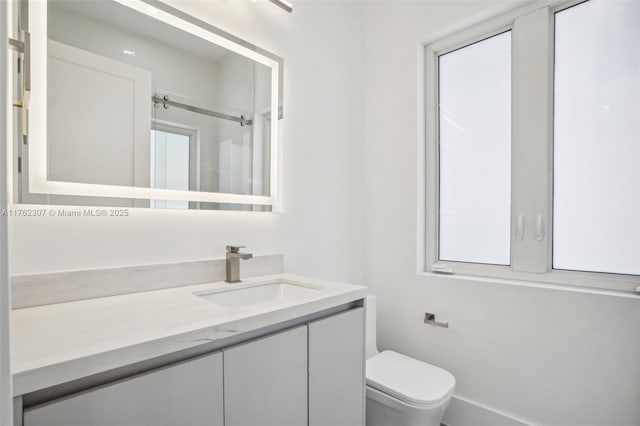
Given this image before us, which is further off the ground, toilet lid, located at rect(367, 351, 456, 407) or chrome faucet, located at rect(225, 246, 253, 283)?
chrome faucet, located at rect(225, 246, 253, 283)

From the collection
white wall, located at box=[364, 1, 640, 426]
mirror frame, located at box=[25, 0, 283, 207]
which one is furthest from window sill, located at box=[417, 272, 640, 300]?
mirror frame, located at box=[25, 0, 283, 207]

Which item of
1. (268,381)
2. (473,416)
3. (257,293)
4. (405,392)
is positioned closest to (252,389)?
(268,381)

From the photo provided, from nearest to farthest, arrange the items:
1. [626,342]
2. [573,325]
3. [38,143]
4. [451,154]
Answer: [38,143], [626,342], [573,325], [451,154]

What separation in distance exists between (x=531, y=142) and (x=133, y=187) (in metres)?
1.75

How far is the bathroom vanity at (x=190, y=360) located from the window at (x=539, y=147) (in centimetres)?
94

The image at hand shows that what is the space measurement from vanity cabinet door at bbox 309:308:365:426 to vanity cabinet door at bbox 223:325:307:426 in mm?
50

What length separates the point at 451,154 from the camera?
1.89m

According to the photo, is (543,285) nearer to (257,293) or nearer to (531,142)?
(531,142)

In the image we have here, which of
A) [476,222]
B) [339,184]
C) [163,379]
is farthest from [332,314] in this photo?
[476,222]

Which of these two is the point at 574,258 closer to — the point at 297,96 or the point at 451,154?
the point at 451,154

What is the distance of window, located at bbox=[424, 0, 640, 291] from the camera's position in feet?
4.55

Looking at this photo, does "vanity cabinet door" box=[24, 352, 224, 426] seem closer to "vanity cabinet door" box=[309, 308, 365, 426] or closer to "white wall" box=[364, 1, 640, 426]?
"vanity cabinet door" box=[309, 308, 365, 426]

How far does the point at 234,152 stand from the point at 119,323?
0.86 metres

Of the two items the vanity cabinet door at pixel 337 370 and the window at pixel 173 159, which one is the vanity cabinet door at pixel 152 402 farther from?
the window at pixel 173 159
